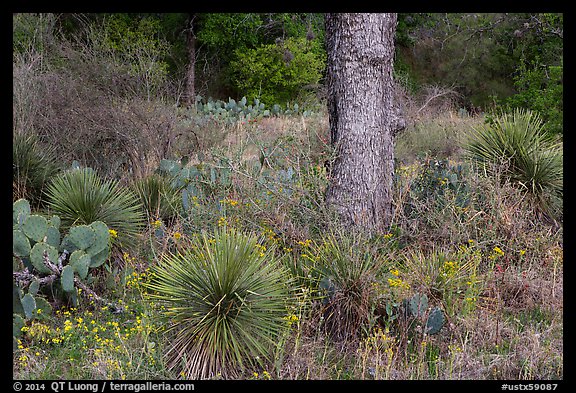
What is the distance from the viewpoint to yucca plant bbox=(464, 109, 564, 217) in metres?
6.95

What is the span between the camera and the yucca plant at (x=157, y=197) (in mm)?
6670

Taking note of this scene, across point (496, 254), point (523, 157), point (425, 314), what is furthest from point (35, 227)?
point (523, 157)

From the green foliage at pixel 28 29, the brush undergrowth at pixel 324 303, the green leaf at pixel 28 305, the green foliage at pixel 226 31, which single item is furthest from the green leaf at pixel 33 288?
the green foliage at pixel 226 31

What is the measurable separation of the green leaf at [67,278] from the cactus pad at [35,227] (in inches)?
16.5

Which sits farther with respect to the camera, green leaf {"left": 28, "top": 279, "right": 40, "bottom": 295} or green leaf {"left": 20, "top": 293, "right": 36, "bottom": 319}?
green leaf {"left": 28, "top": 279, "right": 40, "bottom": 295}

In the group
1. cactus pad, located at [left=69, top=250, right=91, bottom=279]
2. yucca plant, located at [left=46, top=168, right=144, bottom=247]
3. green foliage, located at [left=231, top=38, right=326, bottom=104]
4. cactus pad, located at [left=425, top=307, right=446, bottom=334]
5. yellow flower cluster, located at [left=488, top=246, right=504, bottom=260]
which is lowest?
cactus pad, located at [left=425, top=307, right=446, bottom=334]

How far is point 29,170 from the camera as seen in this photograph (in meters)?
7.02

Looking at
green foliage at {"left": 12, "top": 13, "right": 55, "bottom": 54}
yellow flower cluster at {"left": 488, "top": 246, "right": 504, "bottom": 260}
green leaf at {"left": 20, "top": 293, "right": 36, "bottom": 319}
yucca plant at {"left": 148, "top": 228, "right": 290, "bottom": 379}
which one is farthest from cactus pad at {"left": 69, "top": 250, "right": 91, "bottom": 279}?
green foliage at {"left": 12, "top": 13, "right": 55, "bottom": 54}

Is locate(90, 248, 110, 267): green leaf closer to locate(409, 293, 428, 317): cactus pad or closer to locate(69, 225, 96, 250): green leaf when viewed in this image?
locate(69, 225, 96, 250): green leaf

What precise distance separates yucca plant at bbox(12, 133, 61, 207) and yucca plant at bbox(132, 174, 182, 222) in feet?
3.52

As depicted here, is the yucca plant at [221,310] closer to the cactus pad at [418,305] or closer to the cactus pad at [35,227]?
the cactus pad at [418,305]

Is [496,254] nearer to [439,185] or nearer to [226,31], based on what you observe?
[439,185]

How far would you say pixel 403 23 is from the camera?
89.6 feet
